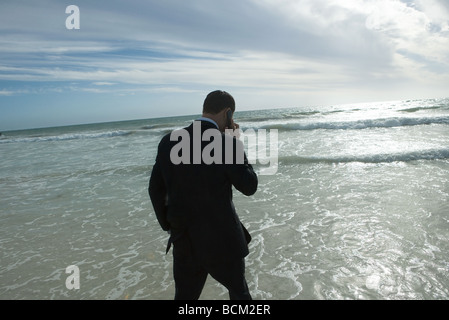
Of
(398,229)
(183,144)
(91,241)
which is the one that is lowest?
(91,241)

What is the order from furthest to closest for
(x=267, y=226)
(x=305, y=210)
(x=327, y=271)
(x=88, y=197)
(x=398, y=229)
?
1. (x=88, y=197)
2. (x=305, y=210)
3. (x=267, y=226)
4. (x=398, y=229)
5. (x=327, y=271)

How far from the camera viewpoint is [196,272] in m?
2.14

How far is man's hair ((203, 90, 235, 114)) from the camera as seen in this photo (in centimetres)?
205

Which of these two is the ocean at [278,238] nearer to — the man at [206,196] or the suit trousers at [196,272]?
the suit trousers at [196,272]

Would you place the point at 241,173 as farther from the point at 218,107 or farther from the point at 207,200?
the point at 218,107

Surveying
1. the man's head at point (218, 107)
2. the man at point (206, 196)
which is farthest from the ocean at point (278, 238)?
the man's head at point (218, 107)

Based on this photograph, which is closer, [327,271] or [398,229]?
[327,271]

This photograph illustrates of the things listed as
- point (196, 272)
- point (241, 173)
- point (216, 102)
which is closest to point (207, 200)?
point (241, 173)

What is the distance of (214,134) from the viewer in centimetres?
193

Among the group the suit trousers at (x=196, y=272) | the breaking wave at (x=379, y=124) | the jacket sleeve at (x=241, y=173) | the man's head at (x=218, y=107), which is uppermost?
the breaking wave at (x=379, y=124)

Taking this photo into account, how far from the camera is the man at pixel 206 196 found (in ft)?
6.36
